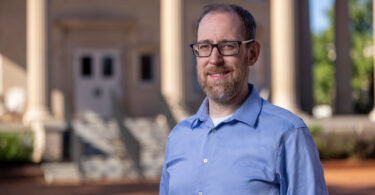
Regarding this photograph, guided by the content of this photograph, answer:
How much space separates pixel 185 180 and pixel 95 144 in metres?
14.3

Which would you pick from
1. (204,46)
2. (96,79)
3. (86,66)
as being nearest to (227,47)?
(204,46)

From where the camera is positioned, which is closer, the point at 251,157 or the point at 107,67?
the point at 251,157

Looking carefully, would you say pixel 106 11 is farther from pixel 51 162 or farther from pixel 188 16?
pixel 51 162

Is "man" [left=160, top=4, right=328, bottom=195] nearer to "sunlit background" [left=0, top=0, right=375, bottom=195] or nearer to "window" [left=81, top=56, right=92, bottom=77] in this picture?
"sunlit background" [left=0, top=0, right=375, bottom=195]

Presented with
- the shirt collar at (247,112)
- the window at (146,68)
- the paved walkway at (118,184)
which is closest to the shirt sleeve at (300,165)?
the shirt collar at (247,112)

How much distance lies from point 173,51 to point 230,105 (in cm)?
1496

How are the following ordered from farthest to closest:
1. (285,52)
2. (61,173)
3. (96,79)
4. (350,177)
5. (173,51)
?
(96,79) → (285,52) → (173,51) → (61,173) → (350,177)

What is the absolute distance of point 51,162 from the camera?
15.9 metres

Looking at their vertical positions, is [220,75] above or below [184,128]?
above

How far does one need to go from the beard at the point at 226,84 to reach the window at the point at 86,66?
1889cm

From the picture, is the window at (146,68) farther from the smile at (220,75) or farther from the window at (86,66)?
the smile at (220,75)

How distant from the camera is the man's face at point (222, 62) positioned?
7.19ft

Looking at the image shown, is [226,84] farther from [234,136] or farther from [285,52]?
[285,52]

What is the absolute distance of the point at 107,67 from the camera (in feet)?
68.8
